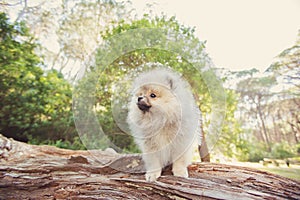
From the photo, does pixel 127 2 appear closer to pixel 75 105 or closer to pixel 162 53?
pixel 162 53

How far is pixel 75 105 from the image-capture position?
4.00 feet

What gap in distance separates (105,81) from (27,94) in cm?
126

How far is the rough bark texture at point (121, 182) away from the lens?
0.89 m

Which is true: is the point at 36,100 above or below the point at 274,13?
below

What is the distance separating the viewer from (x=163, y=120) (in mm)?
980

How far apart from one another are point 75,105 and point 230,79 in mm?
1017

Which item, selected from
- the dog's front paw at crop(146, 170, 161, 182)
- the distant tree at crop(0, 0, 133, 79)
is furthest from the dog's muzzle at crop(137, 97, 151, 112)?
the distant tree at crop(0, 0, 133, 79)

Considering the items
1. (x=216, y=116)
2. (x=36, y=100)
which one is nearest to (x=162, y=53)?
(x=216, y=116)

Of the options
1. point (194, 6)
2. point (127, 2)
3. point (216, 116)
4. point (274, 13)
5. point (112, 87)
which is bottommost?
point (216, 116)

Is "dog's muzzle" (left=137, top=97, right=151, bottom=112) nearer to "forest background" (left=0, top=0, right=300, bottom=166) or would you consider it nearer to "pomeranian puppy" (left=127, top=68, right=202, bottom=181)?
"pomeranian puppy" (left=127, top=68, right=202, bottom=181)

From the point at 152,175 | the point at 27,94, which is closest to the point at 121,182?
the point at 152,175

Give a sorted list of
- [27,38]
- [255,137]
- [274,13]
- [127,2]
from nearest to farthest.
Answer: [274,13] < [255,137] < [127,2] < [27,38]

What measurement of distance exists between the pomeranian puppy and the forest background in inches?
→ 3.6

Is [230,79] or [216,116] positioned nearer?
[216,116]
